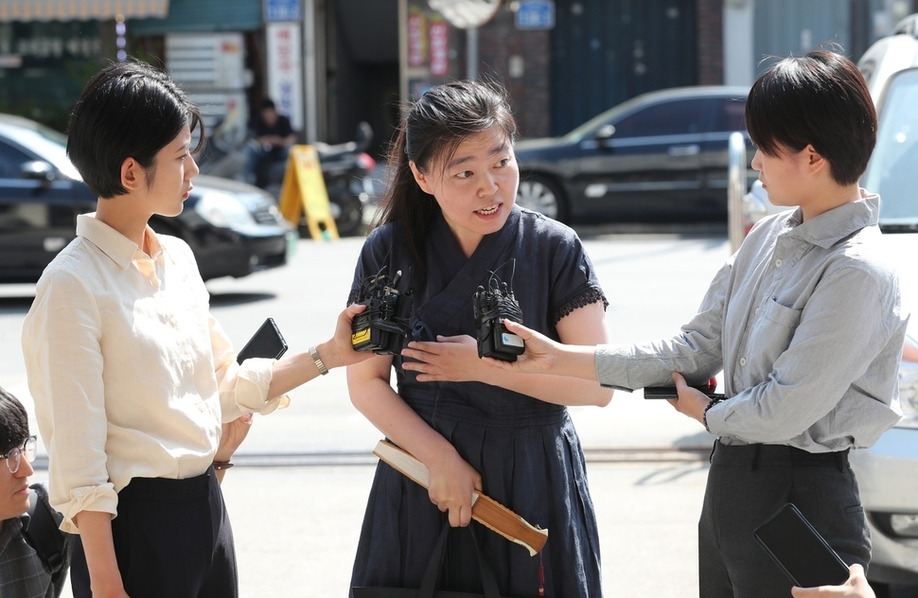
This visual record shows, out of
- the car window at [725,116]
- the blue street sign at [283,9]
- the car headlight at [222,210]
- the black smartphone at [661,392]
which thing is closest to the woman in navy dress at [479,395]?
the black smartphone at [661,392]

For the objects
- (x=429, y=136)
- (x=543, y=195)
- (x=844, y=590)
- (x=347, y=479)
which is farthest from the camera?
(x=543, y=195)

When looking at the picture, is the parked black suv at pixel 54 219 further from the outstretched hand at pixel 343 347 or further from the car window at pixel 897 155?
the outstretched hand at pixel 343 347

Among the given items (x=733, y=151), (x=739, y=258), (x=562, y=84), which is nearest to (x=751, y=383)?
Result: (x=739, y=258)

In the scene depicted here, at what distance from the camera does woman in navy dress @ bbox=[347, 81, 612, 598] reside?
235 cm

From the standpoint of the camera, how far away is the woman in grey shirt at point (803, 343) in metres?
2.02

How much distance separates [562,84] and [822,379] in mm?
17327

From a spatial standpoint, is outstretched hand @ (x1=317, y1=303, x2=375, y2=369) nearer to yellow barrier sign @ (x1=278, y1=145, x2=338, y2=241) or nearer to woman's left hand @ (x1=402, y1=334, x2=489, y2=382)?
woman's left hand @ (x1=402, y1=334, x2=489, y2=382)

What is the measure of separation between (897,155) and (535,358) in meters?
2.64

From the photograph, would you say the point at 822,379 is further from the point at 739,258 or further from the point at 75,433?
the point at 75,433

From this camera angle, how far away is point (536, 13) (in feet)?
59.5

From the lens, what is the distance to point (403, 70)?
62.5ft

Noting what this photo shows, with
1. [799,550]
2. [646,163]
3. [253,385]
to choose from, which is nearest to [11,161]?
[646,163]

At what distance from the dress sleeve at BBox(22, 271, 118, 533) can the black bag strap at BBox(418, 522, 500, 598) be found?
626 millimetres

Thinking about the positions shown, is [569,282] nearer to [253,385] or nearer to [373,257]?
[373,257]
